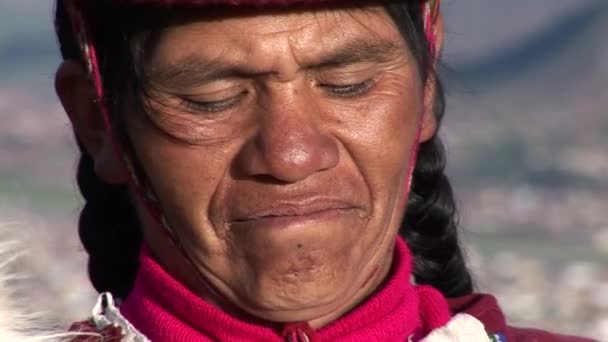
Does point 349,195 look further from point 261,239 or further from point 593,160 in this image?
point 593,160

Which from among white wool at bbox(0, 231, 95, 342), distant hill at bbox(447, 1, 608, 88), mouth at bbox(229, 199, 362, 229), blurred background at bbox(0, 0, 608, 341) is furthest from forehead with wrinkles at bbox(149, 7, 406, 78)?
distant hill at bbox(447, 1, 608, 88)

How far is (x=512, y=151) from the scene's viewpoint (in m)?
8.95

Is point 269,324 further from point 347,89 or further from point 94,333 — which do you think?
point 347,89

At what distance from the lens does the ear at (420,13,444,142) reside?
9.11 feet

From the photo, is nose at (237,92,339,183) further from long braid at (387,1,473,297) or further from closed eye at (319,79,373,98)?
long braid at (387,1,473,297)

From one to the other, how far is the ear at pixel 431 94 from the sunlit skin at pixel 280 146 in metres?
0.16

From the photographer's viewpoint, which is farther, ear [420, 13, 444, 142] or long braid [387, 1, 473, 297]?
long braid [387, 1, 473, 297]

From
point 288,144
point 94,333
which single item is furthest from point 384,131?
point 94,333

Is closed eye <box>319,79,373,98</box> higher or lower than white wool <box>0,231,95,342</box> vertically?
higher

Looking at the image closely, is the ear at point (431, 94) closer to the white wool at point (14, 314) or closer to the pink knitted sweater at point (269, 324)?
the pink knitted sweater at point (269, 324)

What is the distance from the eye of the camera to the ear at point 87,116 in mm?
2740

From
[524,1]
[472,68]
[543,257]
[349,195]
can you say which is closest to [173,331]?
[349,195]

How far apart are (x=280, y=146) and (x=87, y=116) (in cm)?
51

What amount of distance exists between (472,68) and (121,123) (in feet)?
23.4
